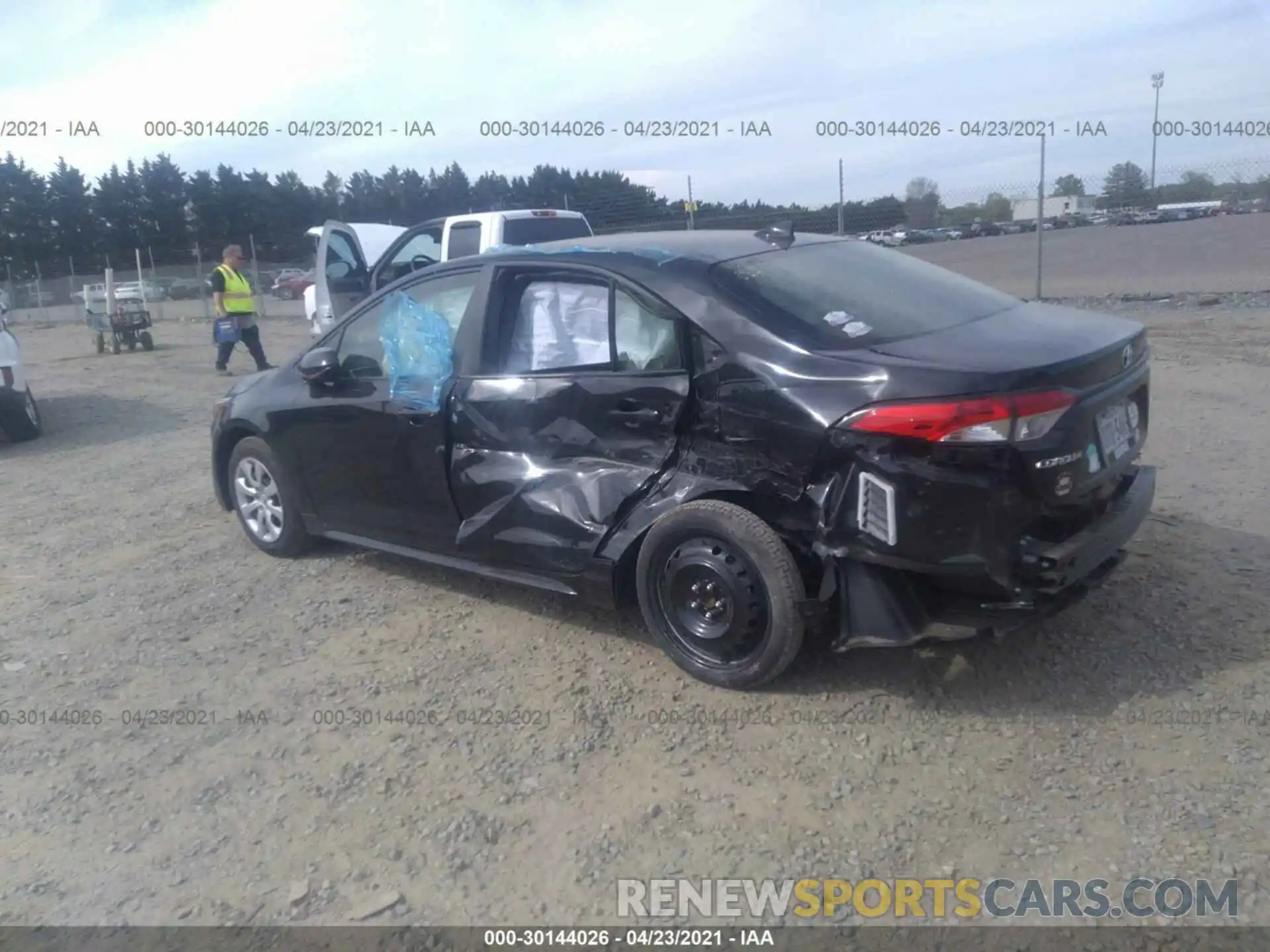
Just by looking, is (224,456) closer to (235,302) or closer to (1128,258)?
(235,302)

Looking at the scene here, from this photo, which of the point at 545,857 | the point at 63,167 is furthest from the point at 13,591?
the point at 63,167

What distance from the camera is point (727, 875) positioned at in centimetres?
284

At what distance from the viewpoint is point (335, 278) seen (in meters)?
11.4

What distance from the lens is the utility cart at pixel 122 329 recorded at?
1811 cm

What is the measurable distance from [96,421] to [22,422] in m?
0.99

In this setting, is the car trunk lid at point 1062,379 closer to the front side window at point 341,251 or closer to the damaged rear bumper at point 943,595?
the damaged rear bumper at point 943,595

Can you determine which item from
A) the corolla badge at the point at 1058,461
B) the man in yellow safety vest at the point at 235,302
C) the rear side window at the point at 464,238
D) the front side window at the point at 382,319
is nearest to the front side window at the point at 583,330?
the front side window at the point at 382,319

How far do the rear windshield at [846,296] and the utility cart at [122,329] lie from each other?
16.9 m

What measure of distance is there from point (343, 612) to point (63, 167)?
169 ft

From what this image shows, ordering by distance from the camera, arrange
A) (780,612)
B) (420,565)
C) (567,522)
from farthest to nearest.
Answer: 1. (420,565)
2. (567,522)
3. (780,612)

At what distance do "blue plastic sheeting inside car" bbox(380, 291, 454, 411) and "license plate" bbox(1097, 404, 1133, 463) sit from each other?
2579 millimetres

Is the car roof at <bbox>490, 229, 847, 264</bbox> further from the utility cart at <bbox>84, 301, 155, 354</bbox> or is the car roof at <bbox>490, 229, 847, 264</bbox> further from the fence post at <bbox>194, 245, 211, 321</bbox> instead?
the fence post at <bbox>194, 245, 211, 321</bbox>

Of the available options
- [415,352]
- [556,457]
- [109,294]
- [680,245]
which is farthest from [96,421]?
[109,294]

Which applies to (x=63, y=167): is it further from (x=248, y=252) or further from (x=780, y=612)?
(x=780, y=612)
